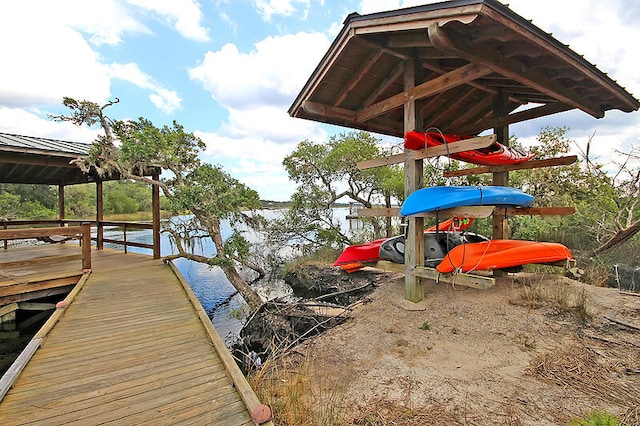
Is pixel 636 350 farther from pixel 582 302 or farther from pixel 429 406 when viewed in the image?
pixel 429 406

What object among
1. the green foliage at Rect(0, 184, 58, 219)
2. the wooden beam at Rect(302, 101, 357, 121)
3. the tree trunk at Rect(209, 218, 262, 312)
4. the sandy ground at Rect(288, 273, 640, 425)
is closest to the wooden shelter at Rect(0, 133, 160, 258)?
the tree trunk at Rect(209, 218, 262, 312)

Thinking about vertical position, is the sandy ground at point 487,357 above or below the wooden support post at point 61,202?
below

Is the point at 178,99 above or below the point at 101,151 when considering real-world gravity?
above

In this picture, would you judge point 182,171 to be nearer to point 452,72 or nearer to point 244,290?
point 244,290

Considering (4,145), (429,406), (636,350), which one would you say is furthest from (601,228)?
(4,145)

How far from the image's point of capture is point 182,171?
7.11 m

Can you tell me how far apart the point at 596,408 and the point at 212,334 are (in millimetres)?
3383

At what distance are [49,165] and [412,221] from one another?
8.74 m

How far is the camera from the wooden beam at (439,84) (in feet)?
11.5

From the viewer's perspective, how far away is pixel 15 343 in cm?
542

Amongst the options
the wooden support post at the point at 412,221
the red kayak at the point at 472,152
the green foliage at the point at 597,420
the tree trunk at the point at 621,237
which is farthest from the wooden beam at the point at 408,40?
the tree trunk at the point at 621,237

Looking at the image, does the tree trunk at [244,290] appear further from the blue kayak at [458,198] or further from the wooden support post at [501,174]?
the wooden support post at [501,174]

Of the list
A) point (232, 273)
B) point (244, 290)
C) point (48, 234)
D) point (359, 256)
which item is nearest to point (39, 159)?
point (48, 234)

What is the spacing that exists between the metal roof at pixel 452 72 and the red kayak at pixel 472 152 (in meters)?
0.60
